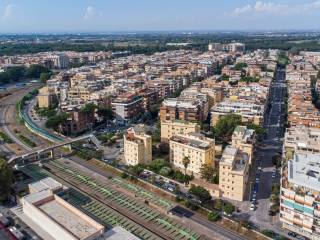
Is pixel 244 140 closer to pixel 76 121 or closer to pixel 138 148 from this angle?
pixel 138 148

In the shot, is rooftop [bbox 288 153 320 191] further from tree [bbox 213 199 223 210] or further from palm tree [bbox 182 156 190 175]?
palm tree [bbox 182 156 190 175]

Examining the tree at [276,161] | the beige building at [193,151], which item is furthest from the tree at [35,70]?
the tree at [276,161]

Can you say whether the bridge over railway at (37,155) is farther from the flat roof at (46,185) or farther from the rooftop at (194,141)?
the rooftop at (194,141)

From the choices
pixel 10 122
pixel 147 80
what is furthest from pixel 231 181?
pixel 147 80

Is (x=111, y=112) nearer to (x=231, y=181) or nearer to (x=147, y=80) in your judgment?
(x=147, y=80)

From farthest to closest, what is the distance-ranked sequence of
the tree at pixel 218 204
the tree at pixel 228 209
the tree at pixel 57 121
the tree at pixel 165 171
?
the tree at pixel 57 121
the tree at pixel 165 171
the tree at pixel 218 204
the tree at pixel 228 209

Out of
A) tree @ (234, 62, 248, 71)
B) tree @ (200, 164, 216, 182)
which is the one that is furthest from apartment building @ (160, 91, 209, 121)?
tree @ (234, 62, 248, 71)

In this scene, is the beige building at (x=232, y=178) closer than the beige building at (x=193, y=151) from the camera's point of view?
Yes
